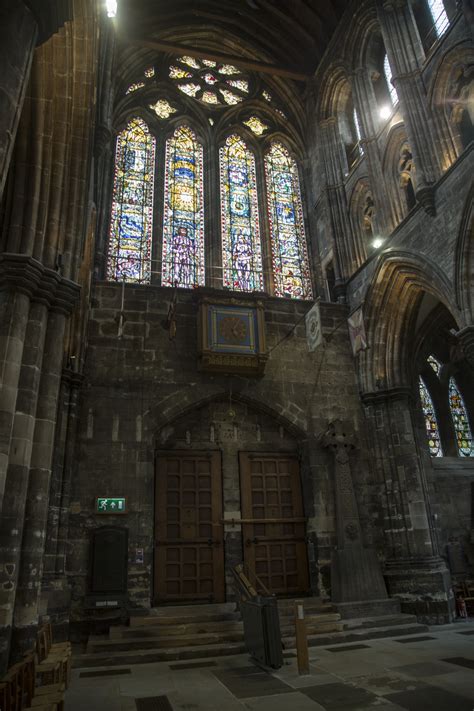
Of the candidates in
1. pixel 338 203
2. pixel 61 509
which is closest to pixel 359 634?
pixel 61 509

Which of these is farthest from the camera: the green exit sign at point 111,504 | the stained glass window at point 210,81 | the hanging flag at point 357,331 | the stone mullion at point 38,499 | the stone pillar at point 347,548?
the stained glass window at point 210,81

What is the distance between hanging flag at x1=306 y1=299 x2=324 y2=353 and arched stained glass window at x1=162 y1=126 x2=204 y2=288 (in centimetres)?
368

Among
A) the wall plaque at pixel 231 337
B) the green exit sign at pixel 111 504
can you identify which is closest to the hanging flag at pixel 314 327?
the wall plaque at pixel 231 337

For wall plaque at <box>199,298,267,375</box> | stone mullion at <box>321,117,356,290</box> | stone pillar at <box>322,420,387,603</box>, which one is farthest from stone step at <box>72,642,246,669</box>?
stone mullion at <box>321,117,356,290</box>

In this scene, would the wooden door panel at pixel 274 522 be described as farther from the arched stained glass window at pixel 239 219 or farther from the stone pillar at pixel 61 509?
the arched stained glass window at pixel 239 219

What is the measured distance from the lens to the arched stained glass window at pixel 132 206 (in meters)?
13.4

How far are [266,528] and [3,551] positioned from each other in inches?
A: 250

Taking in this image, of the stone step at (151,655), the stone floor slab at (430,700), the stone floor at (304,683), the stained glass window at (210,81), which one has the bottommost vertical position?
the stone floor slab at (430,700)

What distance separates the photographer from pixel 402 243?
11.1 m

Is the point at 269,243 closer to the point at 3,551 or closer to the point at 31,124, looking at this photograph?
the point at 31,124

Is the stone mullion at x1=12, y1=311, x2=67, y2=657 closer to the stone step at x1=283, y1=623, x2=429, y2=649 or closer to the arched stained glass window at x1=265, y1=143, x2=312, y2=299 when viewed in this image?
the stone step at x1=283, y1=623, x2=429, y2=649

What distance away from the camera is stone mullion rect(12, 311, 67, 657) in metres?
5.74

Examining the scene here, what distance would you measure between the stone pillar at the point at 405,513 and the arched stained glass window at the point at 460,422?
13.6 feet

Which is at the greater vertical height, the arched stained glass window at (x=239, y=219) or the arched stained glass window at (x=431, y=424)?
the arched stained glass window at (x=239, y=219)
